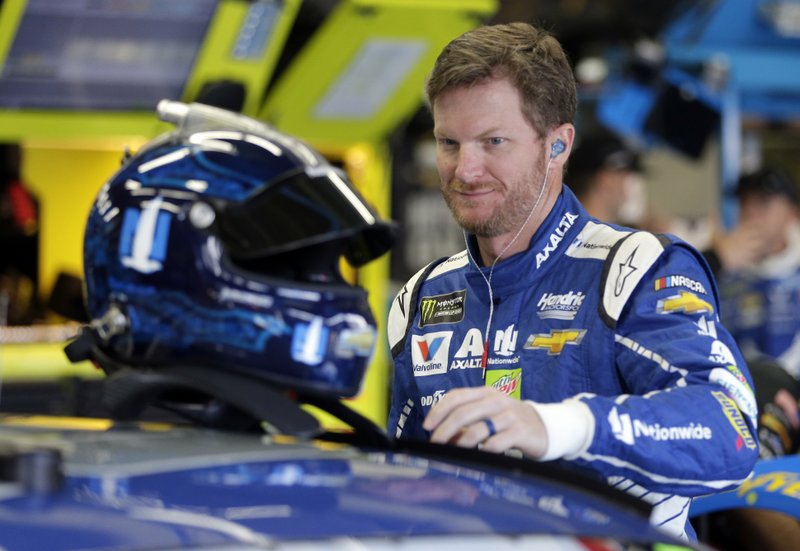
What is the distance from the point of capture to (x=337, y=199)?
6.05 feet

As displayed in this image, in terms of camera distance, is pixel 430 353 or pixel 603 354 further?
pixel 430 353

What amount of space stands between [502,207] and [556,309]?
19 centimetres

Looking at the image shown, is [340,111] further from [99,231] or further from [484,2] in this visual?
[99,231]

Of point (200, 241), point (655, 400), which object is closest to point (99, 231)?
point (200, 241)

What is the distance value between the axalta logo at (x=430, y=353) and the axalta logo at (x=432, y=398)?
36 millimetres

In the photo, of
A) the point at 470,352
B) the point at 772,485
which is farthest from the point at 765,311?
the point at 470,352

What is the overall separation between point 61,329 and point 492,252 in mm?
3907

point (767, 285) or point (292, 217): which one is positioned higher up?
point (292, 217)

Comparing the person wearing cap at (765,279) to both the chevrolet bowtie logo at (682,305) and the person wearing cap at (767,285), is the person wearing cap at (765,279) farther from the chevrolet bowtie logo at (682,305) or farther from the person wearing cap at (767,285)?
the chevrolet bowtie logo at (682,305)

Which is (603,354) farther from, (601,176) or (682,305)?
(601,176)

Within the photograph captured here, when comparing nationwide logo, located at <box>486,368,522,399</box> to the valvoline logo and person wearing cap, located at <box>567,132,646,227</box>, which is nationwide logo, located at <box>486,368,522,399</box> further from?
person wearing cap, located at <box>567,132,646,227</box>

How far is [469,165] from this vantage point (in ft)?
7.05

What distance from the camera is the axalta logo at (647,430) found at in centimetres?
176

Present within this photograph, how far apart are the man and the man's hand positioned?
14 centimetres
